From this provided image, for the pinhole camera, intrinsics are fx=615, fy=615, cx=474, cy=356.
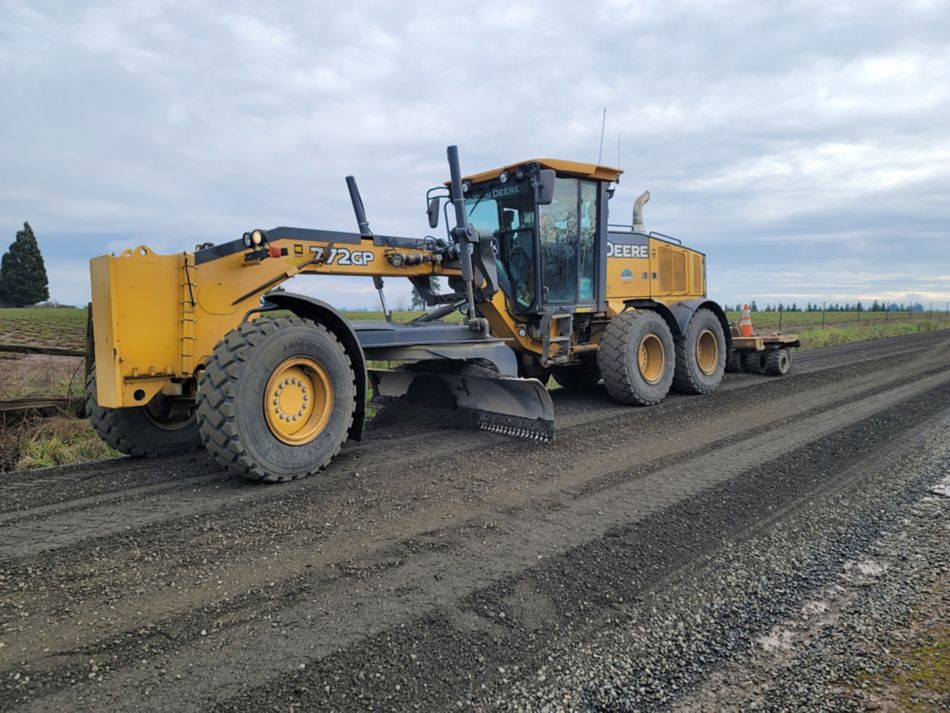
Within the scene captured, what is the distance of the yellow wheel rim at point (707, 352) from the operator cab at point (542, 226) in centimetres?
247

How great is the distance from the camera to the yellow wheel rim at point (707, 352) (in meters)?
9.31

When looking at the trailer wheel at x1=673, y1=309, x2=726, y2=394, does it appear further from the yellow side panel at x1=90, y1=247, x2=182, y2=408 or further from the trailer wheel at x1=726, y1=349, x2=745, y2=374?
the yellow side panel at x1=90, y1=247, x2=182, y2=408

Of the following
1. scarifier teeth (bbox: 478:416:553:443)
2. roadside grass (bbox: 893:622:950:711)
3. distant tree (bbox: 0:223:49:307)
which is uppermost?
distant tree (bbox: 0:223:49:307)

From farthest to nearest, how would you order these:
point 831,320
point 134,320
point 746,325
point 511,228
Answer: point 831,320 → point 746,325 → point 511,228 → point 134,320

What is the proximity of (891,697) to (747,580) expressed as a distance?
849 millimetres

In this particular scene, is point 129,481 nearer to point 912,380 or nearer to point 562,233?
point 562,233

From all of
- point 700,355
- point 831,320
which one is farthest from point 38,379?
point 831,320

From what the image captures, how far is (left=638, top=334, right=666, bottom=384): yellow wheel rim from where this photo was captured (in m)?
8.12

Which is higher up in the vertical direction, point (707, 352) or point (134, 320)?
point (134, 320)

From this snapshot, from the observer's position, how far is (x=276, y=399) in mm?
4305

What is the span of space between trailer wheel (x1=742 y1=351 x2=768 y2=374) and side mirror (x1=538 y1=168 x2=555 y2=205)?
20.9 ft

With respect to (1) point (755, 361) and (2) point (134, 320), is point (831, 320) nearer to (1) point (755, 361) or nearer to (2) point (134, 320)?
(1) point (755, 361)

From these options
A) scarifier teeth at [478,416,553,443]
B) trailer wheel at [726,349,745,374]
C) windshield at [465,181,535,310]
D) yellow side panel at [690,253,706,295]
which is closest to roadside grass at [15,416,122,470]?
scarifier teeth at [478,416,553,443]

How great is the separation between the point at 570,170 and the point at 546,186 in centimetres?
77
